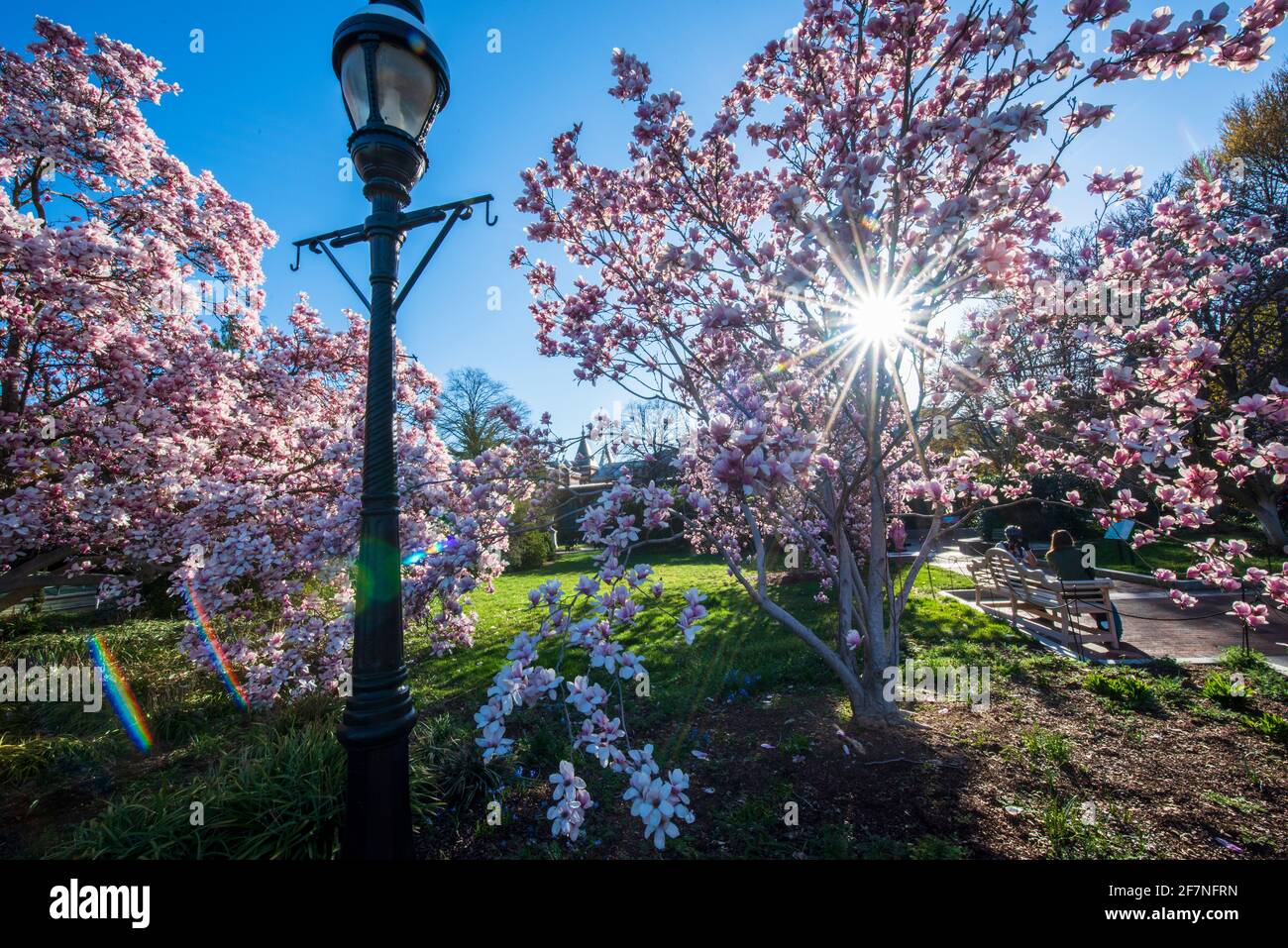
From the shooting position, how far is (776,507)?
10.2 ft

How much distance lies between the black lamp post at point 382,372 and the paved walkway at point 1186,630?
7.60m

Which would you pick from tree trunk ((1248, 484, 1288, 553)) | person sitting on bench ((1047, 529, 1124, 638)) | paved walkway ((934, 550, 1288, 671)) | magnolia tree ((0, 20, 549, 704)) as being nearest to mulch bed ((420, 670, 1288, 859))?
magnolia tree ((0, 20, 549, 704))

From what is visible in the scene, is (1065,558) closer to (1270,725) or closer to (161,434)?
(1270,725)

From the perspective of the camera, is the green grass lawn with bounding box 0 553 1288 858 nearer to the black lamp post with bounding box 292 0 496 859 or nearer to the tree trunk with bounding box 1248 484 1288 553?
the black lamp post with bounding box 292 0 496 859

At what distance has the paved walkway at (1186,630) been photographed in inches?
228

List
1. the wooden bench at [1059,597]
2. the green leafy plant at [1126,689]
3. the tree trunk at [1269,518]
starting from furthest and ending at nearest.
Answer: the tree trunk at [1269,518] < the wooden bench at [1059,597] < the green leafy plant at [1126,689]

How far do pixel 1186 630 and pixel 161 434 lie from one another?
12.9 metres

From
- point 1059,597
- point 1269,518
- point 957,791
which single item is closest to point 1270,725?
point 1059,597

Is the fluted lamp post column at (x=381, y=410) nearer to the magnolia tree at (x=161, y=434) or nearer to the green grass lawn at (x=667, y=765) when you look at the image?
the magnolia tree at (x=161, y=434)

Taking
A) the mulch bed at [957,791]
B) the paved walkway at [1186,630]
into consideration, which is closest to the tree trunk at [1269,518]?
the paved walkway at [1186,630]

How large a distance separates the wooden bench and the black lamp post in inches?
299
